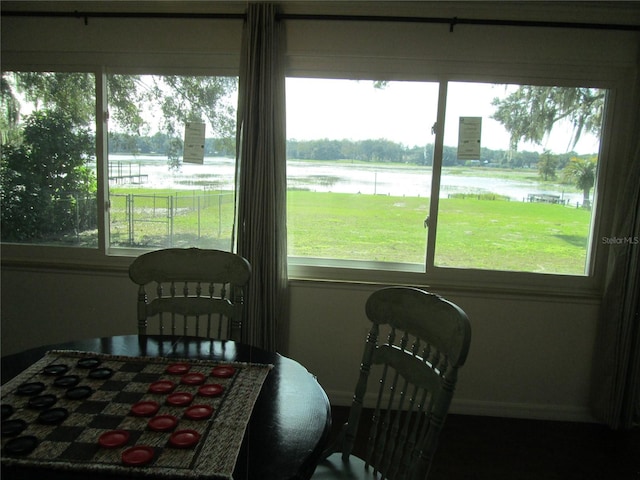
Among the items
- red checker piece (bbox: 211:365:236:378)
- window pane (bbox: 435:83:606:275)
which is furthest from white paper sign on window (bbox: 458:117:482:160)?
red checker piece (bbox: 211:365:236:378)

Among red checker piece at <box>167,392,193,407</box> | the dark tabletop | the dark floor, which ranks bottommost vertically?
the dark floor

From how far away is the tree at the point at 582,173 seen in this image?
2.65m

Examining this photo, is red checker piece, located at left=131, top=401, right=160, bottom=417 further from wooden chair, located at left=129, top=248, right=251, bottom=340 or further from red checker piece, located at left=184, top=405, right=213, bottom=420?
wooden chair, located at left=129, top=248, right=251, bottom=340

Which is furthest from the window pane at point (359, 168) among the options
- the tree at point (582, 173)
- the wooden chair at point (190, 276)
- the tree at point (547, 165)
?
the wooden chair at point (190, 276)

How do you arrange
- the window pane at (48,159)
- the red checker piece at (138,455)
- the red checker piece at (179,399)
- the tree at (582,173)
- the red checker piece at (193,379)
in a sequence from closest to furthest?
the red checker piece at (138,455), the red checker piece at (179,399), the red checker piece at (193,379), the tree at (582,173), the window pane at (48,159)

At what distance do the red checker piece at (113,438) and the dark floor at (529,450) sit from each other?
1.53m

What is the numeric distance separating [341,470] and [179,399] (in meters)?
0.59

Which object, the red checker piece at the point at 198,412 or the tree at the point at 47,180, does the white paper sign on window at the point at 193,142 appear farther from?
the red checker piece at the point at 198,412

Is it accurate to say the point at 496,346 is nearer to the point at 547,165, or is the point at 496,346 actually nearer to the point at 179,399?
the point at 547,165

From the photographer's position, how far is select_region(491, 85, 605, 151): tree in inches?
102

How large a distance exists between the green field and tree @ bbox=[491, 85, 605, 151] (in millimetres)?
440

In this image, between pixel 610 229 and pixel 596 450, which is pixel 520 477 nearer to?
pixel 596 450

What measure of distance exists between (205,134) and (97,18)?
950mm

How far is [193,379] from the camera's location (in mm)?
1317
